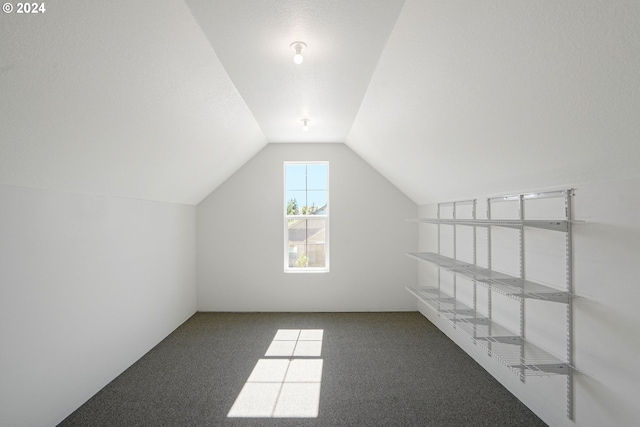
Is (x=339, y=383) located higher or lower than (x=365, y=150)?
lower

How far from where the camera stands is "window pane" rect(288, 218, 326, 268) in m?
4.68

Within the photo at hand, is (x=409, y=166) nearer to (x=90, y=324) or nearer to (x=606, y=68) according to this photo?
(x=606, y=68)

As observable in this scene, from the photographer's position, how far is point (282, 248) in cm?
456

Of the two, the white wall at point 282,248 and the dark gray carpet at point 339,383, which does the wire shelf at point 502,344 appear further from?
the white wall at point 282,248

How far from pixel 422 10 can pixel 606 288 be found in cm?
160

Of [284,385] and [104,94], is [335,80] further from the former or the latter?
[284,385]

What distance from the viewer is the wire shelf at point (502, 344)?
187cm

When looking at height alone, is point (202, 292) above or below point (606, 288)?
below

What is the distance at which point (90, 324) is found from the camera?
2400 mm

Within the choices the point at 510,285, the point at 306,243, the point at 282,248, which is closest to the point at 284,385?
the point at 510,285

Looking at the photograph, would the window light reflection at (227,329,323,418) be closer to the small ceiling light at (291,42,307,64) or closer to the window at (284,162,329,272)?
the window at (284,162,329,272)

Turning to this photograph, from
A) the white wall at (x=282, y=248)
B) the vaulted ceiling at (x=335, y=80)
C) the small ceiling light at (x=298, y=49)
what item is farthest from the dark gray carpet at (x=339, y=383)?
the small ceiling light at (x=298, y=49)

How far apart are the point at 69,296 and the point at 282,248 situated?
2612 millimetres

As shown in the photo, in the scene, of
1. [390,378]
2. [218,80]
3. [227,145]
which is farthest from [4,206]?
[390,378]
